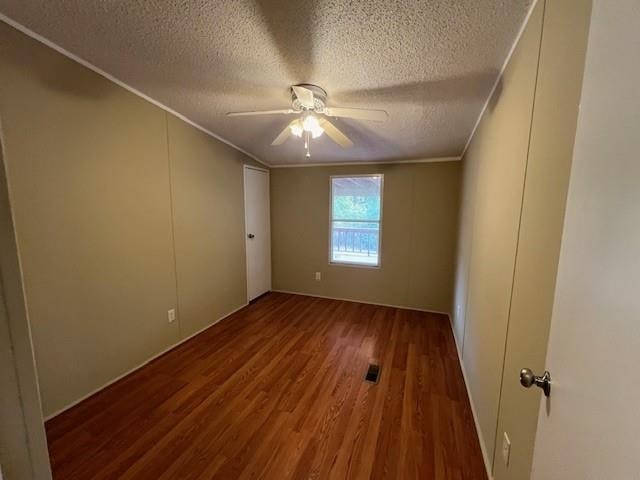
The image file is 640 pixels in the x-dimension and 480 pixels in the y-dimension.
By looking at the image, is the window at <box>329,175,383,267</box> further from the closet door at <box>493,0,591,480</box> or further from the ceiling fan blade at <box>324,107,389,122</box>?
the closet door at <box>493,0,591,480</box>

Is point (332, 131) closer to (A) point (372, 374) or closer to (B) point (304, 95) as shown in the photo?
(B) point (304, 95)

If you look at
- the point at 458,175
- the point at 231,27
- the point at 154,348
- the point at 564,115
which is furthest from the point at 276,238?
the point at 564,115

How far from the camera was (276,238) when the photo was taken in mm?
4312

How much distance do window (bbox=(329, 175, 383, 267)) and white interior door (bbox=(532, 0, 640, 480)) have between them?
3121 millimetres

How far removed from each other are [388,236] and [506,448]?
2.71m

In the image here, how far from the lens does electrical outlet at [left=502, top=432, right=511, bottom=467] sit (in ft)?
3.84

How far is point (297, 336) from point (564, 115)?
2.74 m

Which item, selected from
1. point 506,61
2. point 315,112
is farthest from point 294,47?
point 506,61

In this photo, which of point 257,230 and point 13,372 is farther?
point 257,230

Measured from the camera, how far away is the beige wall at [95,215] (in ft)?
5.18

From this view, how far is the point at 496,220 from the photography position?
60.1 inches

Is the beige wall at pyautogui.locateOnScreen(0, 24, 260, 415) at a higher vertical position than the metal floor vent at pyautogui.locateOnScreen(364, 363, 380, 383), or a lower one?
higher

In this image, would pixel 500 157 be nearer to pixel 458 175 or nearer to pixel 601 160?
pixel 601 160

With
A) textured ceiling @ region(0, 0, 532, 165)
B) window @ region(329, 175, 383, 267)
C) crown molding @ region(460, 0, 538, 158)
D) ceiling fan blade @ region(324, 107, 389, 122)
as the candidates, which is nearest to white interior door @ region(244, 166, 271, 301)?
window @ region(329, 175, 383, 267)
